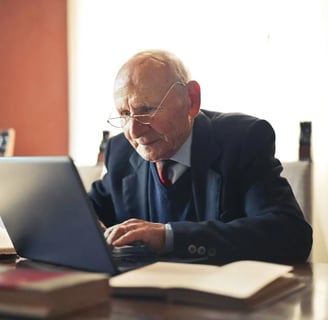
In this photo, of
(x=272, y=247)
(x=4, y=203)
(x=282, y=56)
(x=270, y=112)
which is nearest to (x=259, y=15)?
(x=282, y=56)

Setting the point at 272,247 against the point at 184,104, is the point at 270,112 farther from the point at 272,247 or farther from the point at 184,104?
the point at 272,247

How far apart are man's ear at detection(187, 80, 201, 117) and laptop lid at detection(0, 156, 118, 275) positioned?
670mm

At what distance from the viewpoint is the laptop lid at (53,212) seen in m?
0.96

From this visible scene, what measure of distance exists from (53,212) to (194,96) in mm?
758

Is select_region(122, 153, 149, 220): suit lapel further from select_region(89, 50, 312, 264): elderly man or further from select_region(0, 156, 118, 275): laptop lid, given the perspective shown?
select_region(0, 156, 118, 275): laptop lid

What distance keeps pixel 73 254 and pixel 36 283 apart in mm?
335

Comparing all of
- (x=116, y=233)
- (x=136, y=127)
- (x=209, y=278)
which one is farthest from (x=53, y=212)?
(x=136, y=127)

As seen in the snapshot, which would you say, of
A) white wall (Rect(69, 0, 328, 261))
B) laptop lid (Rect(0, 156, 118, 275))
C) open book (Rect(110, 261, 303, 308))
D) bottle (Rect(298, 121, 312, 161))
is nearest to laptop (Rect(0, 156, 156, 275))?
laptop lid (Rect(0, 156, 118, 275))

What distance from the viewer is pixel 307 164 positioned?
179cm

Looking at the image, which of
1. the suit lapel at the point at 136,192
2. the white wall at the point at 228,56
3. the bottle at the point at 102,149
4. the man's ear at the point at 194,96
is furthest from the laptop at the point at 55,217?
the white wall at the point at 228,56

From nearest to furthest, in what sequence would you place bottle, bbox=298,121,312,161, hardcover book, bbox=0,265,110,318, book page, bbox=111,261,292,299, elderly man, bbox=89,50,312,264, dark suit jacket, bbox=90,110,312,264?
hardcover book, bbox=0,265,110,318 → book page, bbox=111,261,292,299 → dark suit jacket, bbox=90,110,312,264 → elderly man, bbox=89,50,312,264 → bottle, bbox=298,121,312,161

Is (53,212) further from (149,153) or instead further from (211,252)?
(149,153)

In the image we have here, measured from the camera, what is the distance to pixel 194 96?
1697 mm

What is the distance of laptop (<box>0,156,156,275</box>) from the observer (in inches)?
37.8
